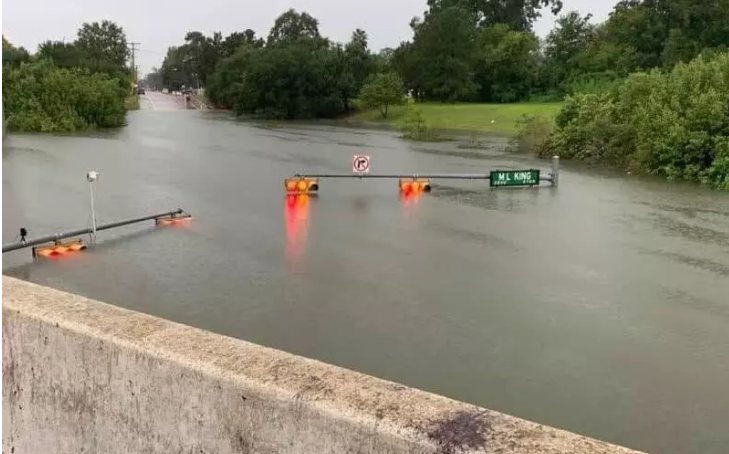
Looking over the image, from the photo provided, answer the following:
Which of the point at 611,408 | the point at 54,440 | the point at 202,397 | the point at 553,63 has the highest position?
the point at 553,63

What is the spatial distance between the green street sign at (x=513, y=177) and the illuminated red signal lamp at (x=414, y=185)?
167 cm

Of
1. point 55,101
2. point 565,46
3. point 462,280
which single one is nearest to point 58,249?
point 462,280

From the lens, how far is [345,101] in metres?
67.2

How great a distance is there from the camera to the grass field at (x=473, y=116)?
47.0 meters

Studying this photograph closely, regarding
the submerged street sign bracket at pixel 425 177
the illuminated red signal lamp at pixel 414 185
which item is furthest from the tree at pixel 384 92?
the illuminated red signal lamp at pixel 414 185

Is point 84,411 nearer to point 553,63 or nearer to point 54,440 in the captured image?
point 54,440

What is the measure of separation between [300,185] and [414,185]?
9.58ft

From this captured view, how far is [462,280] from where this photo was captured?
10438mm

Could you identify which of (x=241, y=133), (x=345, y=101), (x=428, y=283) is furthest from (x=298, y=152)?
(x=345, y=101)

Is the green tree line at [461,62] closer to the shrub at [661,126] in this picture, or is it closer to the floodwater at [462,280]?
the shrub at [661,126]

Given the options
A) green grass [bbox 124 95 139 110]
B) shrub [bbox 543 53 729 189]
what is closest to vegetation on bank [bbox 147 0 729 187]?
shrub [bbox 543 53 729 189]

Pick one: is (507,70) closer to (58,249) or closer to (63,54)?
(63,54)

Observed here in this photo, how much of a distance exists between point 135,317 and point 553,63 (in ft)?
231

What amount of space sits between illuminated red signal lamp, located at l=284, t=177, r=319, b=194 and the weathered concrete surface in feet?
48.0
